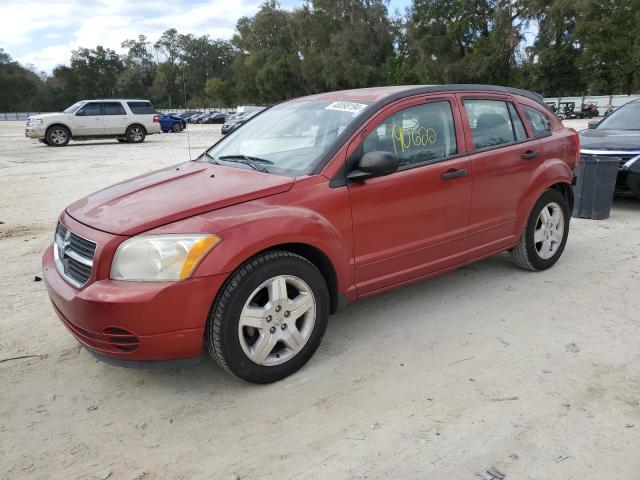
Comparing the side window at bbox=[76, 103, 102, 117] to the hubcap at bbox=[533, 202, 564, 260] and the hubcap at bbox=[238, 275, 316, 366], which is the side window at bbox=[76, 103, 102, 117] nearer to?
the hubcap at bbox=[533, 202, 564, 260]

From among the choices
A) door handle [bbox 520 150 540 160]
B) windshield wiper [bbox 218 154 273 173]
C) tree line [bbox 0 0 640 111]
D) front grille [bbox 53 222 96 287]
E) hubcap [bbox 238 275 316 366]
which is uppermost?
tree line [bbox 0 0 640 111]

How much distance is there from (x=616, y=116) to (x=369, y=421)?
26.4 feet

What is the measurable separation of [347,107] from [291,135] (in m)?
0.45

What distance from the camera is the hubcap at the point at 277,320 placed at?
293 centimetres

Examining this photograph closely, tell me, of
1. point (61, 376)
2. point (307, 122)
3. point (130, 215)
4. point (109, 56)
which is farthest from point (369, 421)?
point (109, 56)

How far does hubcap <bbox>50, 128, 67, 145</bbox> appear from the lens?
20.6 m

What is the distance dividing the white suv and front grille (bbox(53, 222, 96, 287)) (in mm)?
19744

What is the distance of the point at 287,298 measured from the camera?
3037 millimetres

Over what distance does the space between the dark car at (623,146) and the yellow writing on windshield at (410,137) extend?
14.8ft

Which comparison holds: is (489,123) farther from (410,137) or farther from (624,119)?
(624,119)

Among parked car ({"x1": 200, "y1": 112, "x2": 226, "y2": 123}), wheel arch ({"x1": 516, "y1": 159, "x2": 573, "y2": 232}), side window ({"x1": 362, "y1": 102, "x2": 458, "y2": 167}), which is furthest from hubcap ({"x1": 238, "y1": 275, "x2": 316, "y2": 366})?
parked car ({"x1": 200, "y1": 112, "x2": 226, "y2": 123})

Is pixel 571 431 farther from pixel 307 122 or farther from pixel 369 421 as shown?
pixel 307 122

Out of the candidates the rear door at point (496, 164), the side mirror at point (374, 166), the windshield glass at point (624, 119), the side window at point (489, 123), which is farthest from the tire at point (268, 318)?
the windshield glass at point (624, 119)

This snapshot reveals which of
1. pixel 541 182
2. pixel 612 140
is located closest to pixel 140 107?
pixel 612 140
